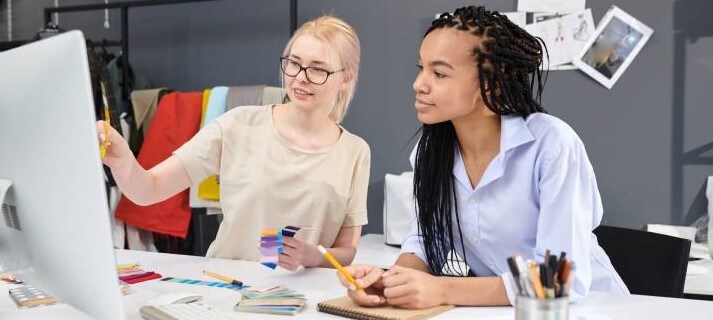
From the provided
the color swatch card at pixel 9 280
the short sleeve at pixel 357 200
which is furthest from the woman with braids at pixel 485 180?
the color swatch card at pixel 9 280

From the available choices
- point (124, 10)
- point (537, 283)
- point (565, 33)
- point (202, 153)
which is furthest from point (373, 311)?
point (124, 10)

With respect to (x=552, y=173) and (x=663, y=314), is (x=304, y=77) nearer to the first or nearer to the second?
(x=552, y=173)

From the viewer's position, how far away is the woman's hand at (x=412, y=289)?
3.87ft

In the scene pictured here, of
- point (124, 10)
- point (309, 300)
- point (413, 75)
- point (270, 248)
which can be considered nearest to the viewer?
point (309, 300)

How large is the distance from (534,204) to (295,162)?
0.71 metres

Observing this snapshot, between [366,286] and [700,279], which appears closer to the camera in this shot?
[366,286]

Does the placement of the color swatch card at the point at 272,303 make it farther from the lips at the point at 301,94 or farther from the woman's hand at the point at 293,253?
the lips at the point at 301,94

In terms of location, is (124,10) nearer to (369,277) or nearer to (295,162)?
(295,162)

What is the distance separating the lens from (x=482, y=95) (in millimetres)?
1332

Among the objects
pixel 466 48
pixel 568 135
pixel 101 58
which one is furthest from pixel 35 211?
pixel 101 58

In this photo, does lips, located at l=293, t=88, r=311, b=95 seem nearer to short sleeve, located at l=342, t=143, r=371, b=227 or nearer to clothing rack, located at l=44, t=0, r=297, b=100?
short sleeve, located at l=342, t=143, r=371, b=227

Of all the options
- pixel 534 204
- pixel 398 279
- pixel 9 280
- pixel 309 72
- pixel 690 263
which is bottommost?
pixel 690 263

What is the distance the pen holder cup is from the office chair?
76 centimetres

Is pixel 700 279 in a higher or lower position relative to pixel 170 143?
lower
